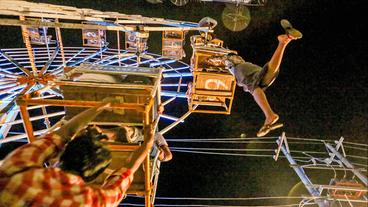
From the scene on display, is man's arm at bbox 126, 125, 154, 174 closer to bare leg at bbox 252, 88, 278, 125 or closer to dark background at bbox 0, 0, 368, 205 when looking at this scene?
bare leg at bbox 252, 88, 278, 125

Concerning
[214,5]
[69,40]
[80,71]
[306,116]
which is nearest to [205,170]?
[306,116]

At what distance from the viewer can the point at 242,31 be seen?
15719 millimetres

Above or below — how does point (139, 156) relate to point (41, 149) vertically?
below

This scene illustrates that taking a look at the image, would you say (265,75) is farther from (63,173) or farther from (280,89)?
(280,89)

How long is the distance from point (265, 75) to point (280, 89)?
13.0 metres

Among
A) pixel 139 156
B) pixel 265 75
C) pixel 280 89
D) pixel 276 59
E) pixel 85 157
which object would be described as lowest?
pixel 280 89

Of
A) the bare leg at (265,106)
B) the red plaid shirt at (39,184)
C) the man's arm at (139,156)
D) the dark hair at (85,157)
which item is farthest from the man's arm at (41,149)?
the bare leg at (265,106)

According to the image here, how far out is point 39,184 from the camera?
2.46 m

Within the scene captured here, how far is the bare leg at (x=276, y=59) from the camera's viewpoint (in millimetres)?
4367

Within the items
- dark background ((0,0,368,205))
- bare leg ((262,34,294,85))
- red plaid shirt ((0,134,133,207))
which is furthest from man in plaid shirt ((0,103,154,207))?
dark background ((0,0,368,205))

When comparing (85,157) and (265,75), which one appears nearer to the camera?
(85,157)

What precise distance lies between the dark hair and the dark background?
13258mm

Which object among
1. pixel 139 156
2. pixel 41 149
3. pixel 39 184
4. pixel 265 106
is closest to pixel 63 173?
pixel 39 184

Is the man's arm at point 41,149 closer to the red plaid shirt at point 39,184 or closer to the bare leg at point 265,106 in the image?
the red plaid shirt at point 39,184
